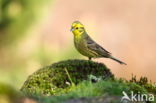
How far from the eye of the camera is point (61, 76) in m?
9.23

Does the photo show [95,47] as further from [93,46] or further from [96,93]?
[96,93]

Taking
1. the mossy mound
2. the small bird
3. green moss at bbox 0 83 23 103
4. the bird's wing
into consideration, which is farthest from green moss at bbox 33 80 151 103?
the bird's wing

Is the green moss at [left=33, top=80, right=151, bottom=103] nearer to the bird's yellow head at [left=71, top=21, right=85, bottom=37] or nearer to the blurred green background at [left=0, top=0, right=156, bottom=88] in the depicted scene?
the bird's yellow head at [left=71, top=21, right=85, bottom=37]

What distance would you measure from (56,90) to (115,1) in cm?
1234

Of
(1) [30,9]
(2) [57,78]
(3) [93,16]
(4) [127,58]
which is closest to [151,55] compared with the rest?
(4) [127,58]

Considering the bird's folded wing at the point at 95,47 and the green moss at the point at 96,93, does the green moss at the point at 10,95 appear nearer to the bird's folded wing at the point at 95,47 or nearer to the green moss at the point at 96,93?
the green moss at the point at 96,93

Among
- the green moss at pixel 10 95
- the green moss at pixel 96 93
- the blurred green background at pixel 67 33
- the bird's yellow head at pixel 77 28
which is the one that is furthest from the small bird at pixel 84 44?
the green moss at pixel 10 95

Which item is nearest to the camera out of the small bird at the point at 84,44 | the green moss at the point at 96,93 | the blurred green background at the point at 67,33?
the green moss at the point at 96,93

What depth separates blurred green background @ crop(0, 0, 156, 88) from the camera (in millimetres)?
13805

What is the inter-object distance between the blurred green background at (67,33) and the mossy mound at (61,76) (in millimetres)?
1085

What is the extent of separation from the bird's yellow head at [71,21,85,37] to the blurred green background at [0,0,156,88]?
3.40 ft

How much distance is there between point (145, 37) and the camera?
19297 millimetres

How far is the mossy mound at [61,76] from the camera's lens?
901 cm

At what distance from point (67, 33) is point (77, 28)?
28.1 feet
